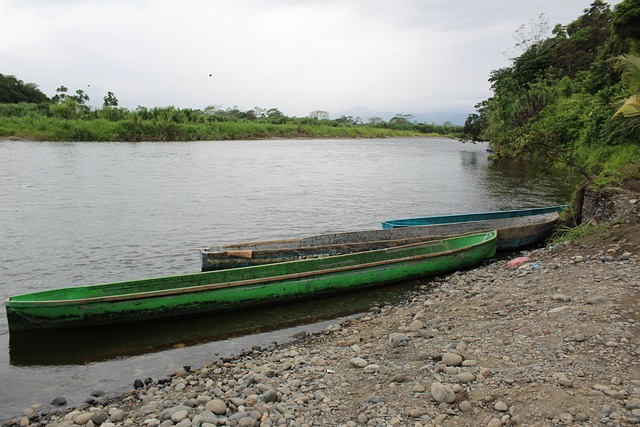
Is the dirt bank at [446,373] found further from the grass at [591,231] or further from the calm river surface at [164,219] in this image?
the grass at [591,231]

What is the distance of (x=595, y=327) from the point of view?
6219mm

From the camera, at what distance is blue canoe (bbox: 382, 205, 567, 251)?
13.4 meters

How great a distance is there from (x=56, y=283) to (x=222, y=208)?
9.25m

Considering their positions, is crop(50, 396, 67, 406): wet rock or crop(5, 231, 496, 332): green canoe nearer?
crop(50, 396, 67, 406): wet rock

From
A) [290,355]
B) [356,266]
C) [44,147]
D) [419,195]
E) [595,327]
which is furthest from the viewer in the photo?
[44,147]

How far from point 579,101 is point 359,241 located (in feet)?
58.1

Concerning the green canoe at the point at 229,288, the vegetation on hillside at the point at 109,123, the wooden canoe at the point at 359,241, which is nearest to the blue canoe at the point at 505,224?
the wooden canoe at the point at 359,241

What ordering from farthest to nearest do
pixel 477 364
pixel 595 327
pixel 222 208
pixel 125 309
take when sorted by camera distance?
pixel 222 208, pixel 125 309, pixel 595 327, pixel 477 364

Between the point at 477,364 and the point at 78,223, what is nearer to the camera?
the point at 477,364

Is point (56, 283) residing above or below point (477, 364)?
below

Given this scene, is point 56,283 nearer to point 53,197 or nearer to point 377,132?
point 53,197

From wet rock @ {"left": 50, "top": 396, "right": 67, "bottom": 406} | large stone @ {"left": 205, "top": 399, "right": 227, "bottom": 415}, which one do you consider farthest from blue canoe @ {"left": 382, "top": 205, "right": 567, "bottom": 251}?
wet rock @ {"left": 50, "top": 396, "right": 67, "bottom": 406}

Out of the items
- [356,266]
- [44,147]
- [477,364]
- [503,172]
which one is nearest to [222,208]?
[356,266]

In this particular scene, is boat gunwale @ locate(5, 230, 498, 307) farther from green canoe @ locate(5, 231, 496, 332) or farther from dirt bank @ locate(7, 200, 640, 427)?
dirt bank @ locate(7, 200, 640, 427)
